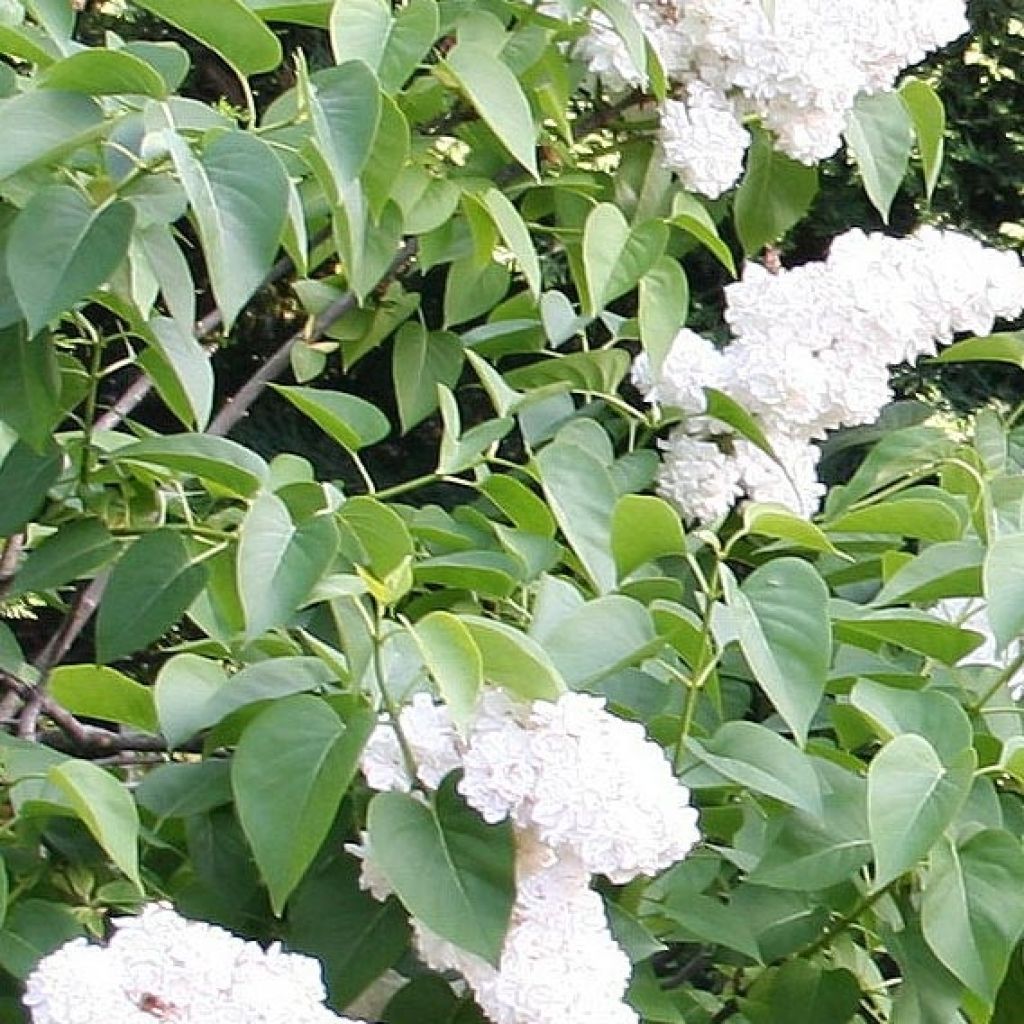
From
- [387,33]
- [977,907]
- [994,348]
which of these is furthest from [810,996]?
[387,33]

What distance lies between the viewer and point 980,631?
44.6 inches

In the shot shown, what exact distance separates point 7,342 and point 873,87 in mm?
695

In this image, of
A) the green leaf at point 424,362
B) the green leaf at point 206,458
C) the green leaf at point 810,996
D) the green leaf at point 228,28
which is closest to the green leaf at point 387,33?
the green leaf at point 228,28

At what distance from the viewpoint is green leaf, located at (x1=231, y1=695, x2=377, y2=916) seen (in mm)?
788

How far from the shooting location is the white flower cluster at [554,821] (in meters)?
0.80

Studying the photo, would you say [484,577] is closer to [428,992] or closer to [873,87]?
[428,992]

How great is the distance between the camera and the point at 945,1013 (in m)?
0.97

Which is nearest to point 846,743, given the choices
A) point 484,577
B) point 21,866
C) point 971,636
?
point 971,636

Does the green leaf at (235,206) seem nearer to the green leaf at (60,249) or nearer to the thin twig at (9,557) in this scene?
the green leaf at (60,249)

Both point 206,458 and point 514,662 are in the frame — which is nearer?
point 514,662

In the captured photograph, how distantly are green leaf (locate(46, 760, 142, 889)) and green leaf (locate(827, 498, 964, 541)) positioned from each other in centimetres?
46

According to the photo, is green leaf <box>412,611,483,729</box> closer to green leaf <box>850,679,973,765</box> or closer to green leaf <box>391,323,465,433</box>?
green leaf <box>850,679,973,765</box>

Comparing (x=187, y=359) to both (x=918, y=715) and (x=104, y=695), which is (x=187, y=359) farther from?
(x=918, y=715)

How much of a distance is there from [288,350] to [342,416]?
14.3 inches
